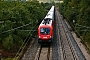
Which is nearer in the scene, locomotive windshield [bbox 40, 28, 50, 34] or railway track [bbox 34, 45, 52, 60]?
railway track [bbox 34, 45, 52, 60]

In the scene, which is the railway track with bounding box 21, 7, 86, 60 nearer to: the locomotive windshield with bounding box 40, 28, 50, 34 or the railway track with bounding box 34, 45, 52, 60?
the railway track with bounding box 34, 45, 52, 60

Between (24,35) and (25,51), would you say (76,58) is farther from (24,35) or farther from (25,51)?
(24,35)

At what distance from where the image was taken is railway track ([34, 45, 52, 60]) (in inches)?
1115

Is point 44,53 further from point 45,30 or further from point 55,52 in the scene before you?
point 45,30

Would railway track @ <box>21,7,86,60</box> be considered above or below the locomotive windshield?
below

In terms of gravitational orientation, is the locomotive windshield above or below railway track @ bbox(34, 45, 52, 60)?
above

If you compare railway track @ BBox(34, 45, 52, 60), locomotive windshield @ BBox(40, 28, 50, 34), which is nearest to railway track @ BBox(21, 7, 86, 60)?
railway track @ BBox(34, 45, 52, 60)

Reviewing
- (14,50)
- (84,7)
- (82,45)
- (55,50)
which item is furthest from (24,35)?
(84,7)

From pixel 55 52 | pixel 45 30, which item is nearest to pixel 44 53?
pixel 55 52

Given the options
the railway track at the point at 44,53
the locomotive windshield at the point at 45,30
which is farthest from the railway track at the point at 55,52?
the locomotive windshield at the point at 45,30

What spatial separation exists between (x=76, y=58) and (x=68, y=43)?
908cm

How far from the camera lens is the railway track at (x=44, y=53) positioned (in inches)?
1115

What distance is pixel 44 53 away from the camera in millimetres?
30484

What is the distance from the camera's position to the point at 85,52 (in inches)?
1237
